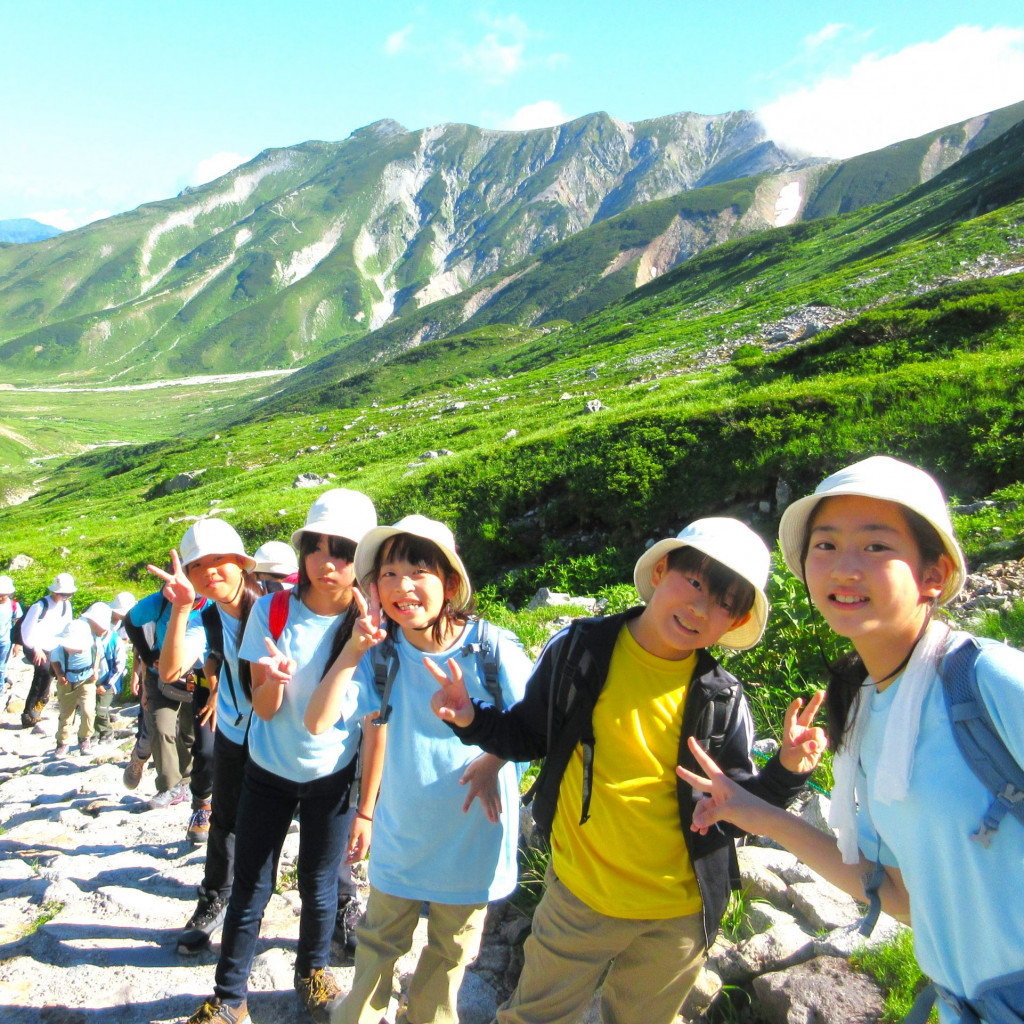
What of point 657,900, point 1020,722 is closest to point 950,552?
point 1020,722

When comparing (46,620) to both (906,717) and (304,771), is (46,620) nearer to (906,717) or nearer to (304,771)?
(304,771)

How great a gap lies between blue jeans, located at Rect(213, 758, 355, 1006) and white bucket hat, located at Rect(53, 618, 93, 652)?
7438 mm

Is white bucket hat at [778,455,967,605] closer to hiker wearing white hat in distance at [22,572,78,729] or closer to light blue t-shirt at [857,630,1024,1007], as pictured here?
light blue t-shirt at [857,630,1024,1007]

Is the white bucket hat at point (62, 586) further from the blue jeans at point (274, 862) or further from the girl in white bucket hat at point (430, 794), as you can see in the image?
the girl in white bucket hat at point (430, 794)

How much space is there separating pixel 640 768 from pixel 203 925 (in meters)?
3.36

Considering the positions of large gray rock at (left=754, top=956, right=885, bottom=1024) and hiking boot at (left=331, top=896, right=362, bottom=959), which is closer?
large gray rock at (left=754, top=956, right=885, bottom=1024)

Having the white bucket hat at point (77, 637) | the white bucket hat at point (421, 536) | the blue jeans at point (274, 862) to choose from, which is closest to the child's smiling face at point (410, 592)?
the white bucket hat at point (421, 536)

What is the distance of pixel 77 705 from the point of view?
1002 cm

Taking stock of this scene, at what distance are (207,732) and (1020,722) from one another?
17.7ft

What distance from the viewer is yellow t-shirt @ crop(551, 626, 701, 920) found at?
2.62 m

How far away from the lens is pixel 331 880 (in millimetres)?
3658

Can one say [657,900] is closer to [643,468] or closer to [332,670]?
[332,670]

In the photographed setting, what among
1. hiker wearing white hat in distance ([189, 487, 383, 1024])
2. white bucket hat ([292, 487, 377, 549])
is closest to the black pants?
hiker wearing white hat in distance ([189, 487, 383, 1024])

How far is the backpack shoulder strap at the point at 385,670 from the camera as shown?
326cm
